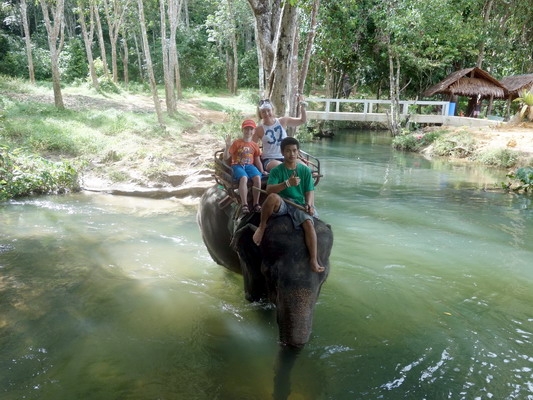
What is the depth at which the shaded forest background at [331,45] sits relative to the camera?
2470 centimetres

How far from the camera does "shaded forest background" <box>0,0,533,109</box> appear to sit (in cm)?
2470

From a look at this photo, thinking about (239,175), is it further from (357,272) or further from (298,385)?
(357,272)

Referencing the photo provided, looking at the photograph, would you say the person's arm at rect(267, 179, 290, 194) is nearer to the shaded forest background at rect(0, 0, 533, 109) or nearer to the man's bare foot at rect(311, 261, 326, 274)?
the man's bare foot at rect(311, 261, 326, 274)

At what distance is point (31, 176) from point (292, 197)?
9.62 metres

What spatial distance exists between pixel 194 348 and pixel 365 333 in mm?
2115

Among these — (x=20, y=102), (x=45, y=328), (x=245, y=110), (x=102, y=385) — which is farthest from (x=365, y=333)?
(x=245, y=110)

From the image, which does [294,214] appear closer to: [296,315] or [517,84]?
[296,315]

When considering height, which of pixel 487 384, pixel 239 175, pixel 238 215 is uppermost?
pixel 239 175

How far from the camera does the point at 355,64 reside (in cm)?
3002

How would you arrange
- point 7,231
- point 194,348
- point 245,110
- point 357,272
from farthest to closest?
point 245,110
point 7,231
point 357,272
point 194,348

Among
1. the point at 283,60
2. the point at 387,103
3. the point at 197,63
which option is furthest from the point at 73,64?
the point at 283,60

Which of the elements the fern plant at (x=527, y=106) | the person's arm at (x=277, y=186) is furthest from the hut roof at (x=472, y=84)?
the person's arm at (x=277, y=186)

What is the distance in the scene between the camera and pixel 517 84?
2753 cm

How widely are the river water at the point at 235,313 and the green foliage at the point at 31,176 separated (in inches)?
20.8
